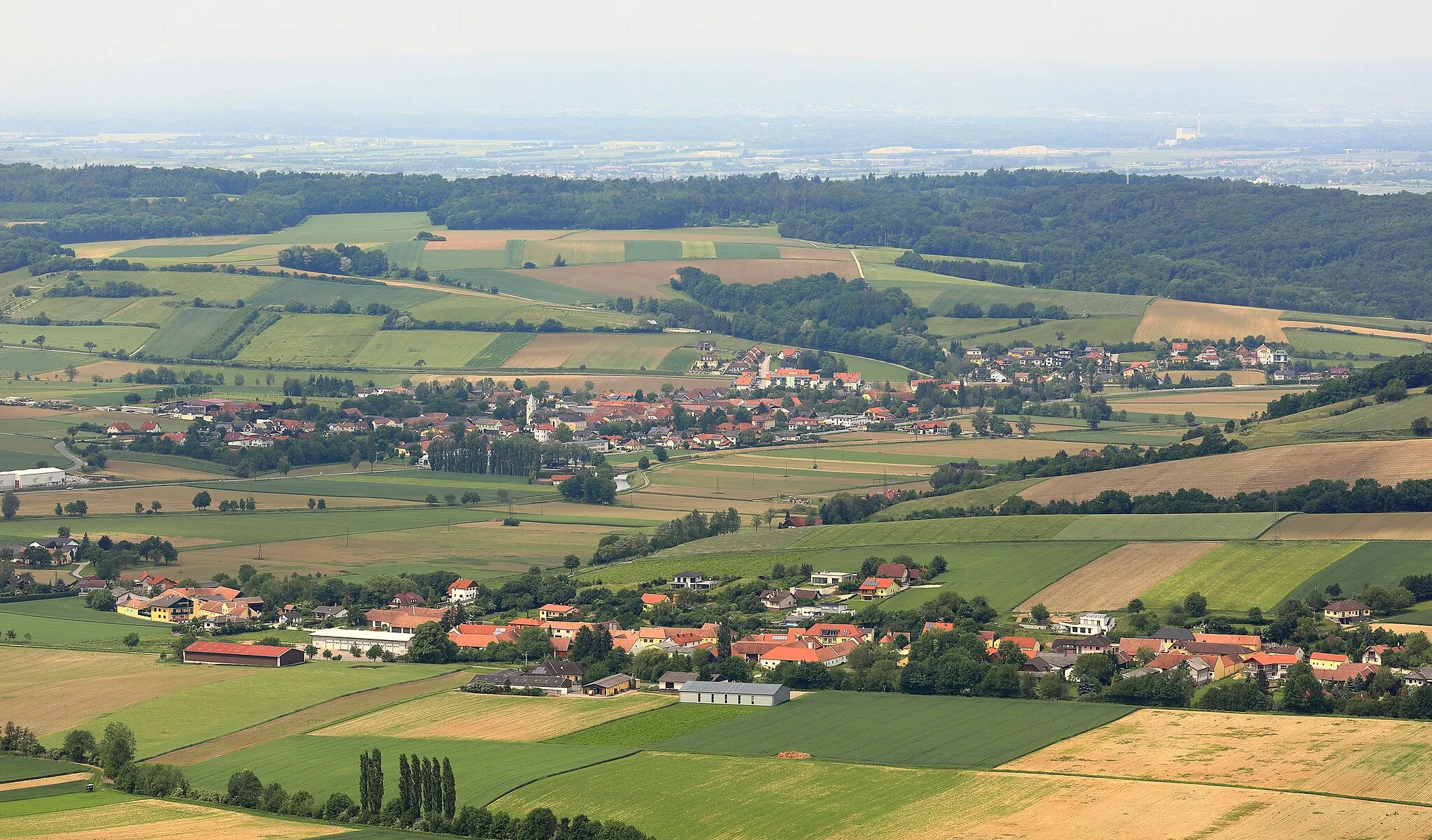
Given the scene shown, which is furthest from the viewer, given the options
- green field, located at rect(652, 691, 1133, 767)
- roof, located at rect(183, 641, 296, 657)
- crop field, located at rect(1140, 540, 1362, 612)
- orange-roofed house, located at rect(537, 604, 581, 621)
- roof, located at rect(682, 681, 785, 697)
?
orange-roofed house, located at rect(537, 604, 581, 621)

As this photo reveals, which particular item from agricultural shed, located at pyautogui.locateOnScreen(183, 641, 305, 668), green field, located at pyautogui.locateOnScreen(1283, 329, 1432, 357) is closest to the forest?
green field, located at pyautogui.locateOnScreen(1283, 329, 1432, 357)

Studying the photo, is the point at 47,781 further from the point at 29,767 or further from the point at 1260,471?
the point at 1260,471

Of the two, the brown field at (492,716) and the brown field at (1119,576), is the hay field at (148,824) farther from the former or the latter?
the brown field at (1119,576)

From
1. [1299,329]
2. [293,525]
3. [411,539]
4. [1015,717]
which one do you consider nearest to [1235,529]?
[1015,717]

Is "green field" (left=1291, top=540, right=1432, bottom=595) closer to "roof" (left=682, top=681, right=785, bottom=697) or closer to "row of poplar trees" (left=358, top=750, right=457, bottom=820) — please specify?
"roof" (left=682, top=681, right=785, bottom=697)

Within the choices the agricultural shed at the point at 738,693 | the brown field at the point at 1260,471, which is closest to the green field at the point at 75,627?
the agricultural shed at the point at 738,693

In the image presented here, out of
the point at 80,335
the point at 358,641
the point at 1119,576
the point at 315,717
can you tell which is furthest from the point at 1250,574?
the point at 80,335
